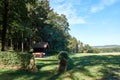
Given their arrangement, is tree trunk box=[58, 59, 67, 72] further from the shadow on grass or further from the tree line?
the tree line

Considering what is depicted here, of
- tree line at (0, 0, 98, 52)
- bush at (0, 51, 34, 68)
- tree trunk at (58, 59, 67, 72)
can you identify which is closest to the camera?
tree trunk at (58, 59, 67, 72)

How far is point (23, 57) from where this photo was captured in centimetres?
2292

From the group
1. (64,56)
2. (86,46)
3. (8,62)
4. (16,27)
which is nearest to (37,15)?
(16,27)

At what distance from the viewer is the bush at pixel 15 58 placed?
2242 centimetres

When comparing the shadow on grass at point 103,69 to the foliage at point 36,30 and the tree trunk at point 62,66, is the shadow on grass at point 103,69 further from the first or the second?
the foliage at point 36,30

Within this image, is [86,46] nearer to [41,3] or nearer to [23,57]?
[41,3]

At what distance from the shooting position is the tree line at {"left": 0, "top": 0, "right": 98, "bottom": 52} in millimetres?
31648

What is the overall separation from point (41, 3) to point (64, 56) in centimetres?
4768

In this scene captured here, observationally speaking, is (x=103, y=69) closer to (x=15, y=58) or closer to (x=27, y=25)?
(x=15, y=58)

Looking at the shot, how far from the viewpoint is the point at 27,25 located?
130ft

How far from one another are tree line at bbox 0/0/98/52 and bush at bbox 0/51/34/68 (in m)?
6.42

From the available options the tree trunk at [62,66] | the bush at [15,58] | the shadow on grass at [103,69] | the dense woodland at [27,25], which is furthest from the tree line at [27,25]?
the tree trunk at [62,66]

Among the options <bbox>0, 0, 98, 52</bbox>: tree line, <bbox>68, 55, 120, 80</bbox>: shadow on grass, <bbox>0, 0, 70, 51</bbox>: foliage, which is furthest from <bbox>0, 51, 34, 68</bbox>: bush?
<bbox>0, 0, 70, 51</bbox>: foliage

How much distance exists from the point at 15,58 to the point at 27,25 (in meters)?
16.8
